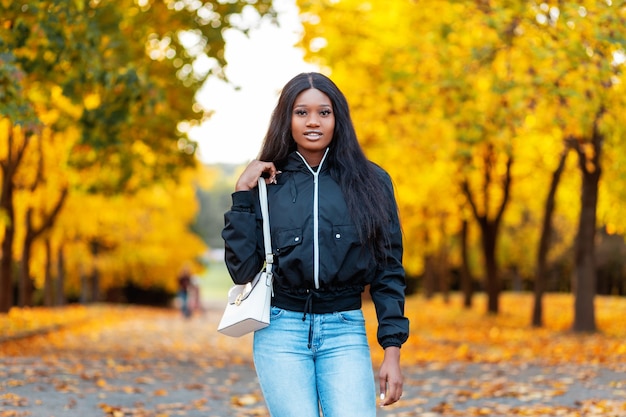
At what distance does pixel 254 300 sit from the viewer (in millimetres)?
3576

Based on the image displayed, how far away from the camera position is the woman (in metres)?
3.54

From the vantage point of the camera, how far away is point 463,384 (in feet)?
38.3

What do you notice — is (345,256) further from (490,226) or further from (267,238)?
(490,226)

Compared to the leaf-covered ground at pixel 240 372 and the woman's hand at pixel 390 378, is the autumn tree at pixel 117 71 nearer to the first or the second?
the leaf-covered ground at pixel 240 372

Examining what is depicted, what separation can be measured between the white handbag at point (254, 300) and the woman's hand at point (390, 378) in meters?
0.48

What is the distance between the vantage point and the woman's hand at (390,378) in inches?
140

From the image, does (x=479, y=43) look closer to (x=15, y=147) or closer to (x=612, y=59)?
A: (x=612, y=59)

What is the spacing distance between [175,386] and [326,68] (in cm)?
1194

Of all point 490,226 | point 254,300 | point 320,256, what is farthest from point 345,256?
point 490,226

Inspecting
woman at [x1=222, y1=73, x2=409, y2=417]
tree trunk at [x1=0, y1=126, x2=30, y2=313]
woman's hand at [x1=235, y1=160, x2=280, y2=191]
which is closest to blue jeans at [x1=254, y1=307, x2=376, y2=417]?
woman at [x1=222, y1=73, x2=409, y2=417]

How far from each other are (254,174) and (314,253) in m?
0.42

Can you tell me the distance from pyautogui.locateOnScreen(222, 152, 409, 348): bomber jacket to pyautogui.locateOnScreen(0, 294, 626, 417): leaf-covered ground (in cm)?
479

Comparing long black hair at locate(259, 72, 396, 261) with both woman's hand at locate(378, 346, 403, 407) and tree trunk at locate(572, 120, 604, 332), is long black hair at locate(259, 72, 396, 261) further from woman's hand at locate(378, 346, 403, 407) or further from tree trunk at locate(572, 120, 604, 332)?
tree trunk at locate(572, 120, 604, 332)

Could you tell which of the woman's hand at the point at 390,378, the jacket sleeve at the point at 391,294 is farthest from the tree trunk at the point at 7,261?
the woman's hand at the point at 390,378
